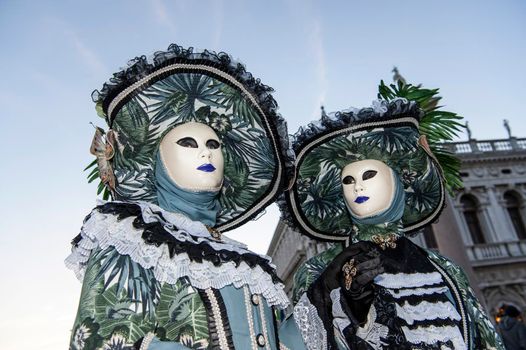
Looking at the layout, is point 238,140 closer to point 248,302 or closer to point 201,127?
point 201,127

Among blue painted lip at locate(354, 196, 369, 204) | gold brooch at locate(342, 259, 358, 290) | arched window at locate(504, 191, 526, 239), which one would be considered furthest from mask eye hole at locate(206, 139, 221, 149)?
arched window at locate(504, 191, 526, 239)

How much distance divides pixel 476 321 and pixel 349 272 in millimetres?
922

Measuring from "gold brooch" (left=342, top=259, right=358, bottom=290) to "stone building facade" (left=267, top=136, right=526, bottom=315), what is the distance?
53.8ft

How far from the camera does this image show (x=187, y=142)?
2.18 meters

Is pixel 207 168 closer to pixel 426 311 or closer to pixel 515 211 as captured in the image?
pixel 426 311

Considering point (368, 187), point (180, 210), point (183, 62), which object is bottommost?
point (180, 210)

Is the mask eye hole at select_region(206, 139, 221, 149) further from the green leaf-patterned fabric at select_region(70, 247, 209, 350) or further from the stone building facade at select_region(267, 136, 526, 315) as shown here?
the stone building facade at select_region(267, 136, 526, 315)

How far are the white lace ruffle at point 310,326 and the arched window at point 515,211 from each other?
2042 cm

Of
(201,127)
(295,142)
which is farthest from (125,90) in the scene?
(295,142)

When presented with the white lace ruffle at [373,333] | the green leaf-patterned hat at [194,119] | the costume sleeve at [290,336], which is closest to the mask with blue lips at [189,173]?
the green leaf-patterned hat at [194,119]

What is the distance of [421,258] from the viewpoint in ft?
8.93

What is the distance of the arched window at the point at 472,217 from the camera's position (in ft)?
64.5

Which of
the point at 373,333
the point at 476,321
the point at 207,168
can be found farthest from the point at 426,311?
the point at 207,168

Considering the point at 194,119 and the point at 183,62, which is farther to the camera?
the point at 194,119
